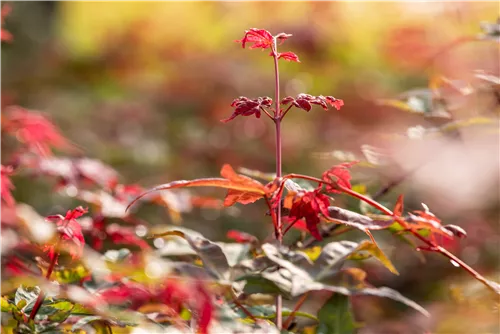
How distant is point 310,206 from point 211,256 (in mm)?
132

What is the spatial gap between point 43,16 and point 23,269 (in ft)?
11.6

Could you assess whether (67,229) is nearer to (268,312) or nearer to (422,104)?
(268,312)

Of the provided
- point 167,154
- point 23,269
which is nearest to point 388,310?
point 167,154

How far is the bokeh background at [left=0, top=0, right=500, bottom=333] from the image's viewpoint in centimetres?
157

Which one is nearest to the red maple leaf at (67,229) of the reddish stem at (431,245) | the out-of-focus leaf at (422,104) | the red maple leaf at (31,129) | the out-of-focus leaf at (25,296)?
the out-of-focus leaf at (25,296)

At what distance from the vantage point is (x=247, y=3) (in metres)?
5.85

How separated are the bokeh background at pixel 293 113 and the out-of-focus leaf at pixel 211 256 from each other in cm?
30

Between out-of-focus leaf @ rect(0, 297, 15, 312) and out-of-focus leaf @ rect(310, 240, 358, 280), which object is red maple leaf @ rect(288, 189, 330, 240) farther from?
out-of-focus leaf @ rect(0, 297, 15, 312)

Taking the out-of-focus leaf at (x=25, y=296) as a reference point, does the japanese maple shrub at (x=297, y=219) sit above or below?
above

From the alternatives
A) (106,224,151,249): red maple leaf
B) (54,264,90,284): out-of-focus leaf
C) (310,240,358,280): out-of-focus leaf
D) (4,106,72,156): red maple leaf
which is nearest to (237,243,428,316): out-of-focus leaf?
(310,240,358,280): out-of-focus leaf

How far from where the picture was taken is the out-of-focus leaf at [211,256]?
28.5 inches

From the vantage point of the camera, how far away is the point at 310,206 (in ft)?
2.33

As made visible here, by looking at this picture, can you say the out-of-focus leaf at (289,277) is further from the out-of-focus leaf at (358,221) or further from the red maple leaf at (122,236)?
the red maple leaf at (122,236)

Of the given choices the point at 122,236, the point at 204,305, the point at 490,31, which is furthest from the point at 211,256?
the point at 490,31
